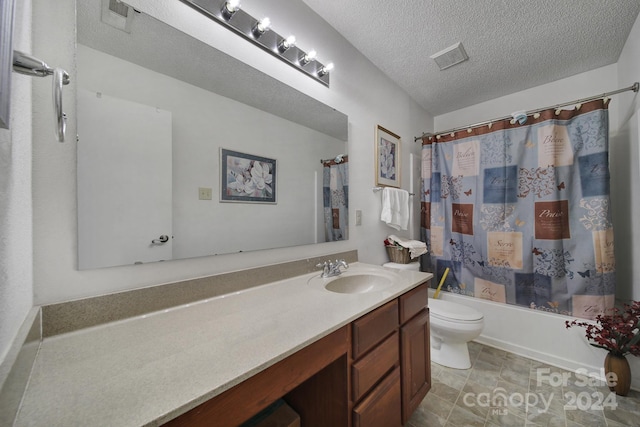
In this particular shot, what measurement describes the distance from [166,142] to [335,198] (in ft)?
3.10

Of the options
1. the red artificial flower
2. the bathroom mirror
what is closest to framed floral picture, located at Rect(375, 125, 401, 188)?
the bathroom mirror

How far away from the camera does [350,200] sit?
1627 mm

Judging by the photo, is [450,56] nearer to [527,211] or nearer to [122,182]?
[527,211]

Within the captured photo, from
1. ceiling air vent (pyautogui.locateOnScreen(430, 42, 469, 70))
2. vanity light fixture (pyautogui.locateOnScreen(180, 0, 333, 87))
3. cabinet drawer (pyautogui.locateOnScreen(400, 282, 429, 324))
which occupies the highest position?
ceiling air vent (pyautogui.locateOnScreen(430, 42, 469, 70))

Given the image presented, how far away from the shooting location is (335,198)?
4.97 ft

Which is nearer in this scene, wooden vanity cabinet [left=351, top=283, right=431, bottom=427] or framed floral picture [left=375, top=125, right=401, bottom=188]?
wooden vanity cabinet [left=351, top=283, right=431, bottom=427]

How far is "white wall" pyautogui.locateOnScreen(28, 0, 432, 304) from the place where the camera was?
0.68 metres

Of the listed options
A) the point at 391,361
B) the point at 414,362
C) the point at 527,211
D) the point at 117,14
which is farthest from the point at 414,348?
the point at 117,14

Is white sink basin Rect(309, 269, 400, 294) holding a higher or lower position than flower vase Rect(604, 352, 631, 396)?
higher

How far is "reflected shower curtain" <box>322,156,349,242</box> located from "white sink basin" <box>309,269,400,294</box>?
26cm

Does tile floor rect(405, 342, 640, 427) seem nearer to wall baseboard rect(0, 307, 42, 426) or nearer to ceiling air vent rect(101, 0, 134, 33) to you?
wall baseboard rect(0, 307, 42, 426)

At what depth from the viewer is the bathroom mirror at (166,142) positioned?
0.75 meters

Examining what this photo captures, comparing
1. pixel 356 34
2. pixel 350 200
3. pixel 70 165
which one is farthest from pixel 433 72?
pixel 70 165

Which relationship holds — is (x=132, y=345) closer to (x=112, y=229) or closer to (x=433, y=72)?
(x=112, y=229)
